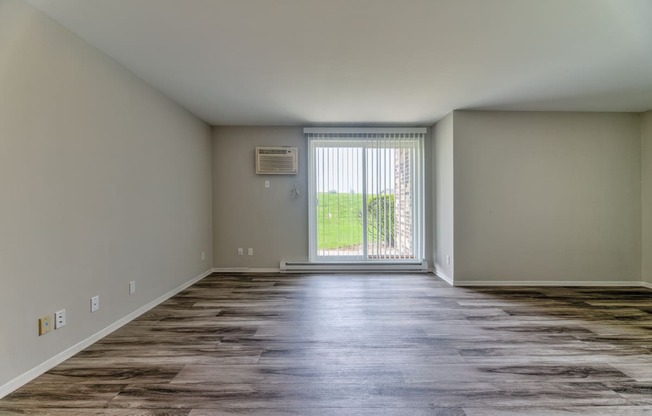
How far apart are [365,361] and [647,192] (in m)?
4.51

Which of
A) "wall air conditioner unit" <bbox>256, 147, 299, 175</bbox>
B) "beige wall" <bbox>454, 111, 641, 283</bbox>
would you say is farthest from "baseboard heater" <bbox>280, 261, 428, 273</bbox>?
"wall air conditioner unit" <bbox>256, 147, 299, 175</bbox>

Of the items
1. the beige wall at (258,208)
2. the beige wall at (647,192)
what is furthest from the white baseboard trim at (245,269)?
the beige wall at (647,192)

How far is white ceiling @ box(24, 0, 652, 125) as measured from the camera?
1.74m

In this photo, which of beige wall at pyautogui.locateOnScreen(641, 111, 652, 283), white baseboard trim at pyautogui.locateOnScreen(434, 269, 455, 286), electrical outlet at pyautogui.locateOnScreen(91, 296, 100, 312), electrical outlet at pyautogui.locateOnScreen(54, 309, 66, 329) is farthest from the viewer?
white baseboard trim at pyautogui.locateOnScreen(434, 269, 455, 286)

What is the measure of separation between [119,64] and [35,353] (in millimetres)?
2297

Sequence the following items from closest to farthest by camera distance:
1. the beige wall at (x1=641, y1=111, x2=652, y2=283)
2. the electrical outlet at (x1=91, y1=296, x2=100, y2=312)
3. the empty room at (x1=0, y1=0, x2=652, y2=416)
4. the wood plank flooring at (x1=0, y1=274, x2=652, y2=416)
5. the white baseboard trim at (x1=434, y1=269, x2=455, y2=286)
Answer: the wood plank flooring at (x1=0, y1=274, x2=652, y2=416)
the empty room at (x1=0, y1=0, x2=652, y2=416)
the electrical outlet at (x1=91, y1=296, x2=100, y2=312)
the beige wall at (x1=641, y1=111, x2=652, y2=283)
the white baseboard trim at (x1=434, y1=269, x2=455, y2=286)

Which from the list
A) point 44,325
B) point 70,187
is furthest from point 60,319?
point 70,187

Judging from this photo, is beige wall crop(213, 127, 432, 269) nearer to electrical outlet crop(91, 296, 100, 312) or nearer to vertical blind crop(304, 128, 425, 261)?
vertical blind crop(304, 128, 425, 261)

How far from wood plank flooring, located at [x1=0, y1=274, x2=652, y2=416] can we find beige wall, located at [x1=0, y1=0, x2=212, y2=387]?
28 centimetres

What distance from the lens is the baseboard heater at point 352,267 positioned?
439 centimetres

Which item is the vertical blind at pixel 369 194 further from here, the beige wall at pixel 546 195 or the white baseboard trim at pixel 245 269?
the beige wall at pixel 546 195

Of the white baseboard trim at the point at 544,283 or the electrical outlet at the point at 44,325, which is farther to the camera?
the white baseboard trim at the point at 544,283

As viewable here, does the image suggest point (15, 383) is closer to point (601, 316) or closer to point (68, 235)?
point (68, 235)

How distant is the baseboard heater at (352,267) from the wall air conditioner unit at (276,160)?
148 centimetres
